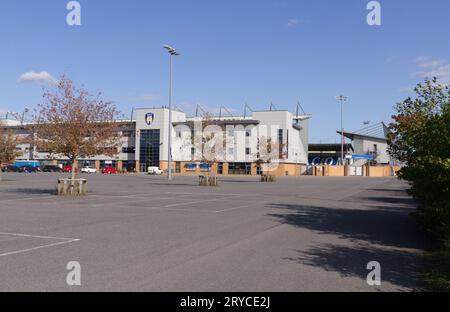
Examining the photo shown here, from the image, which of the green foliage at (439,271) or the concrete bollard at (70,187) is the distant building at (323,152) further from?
the green foliage at (439,271)

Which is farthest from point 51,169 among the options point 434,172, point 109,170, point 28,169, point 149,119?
point 434,172

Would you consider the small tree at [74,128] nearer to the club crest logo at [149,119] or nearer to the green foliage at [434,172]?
the green foliage at [434,172]

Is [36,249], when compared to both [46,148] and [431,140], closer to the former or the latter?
[431,140]

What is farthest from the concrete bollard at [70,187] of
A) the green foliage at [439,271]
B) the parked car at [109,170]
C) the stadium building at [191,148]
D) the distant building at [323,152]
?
the distant building at [323,152]

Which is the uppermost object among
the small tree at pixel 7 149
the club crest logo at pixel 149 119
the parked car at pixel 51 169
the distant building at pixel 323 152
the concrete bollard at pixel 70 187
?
the club crest logo at pixel 149 119

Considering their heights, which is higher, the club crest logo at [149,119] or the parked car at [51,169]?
the club crest logo at [149,119]

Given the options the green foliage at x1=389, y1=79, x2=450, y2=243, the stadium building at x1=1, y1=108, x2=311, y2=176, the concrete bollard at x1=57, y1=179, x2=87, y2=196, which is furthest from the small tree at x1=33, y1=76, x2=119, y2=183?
the stadium building at x1=1, y1=108, x2=311, y2=176

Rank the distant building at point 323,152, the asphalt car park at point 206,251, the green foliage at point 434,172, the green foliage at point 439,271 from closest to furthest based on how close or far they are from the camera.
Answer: the green foliage at point 439,271
the asphalt car park at point 206,251
the green foliage at point 434,172
the distant building at point 323,152

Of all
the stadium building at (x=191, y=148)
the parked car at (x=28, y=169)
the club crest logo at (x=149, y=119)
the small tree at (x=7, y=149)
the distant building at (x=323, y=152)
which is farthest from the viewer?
the distant building at (x=323, y=152)

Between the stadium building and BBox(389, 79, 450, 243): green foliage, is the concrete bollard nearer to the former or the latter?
BBox(389, 79, 450, 243): green foliage

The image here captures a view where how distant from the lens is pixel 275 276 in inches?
263

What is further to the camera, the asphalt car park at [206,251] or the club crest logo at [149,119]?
the club crest logo at [149,119]
